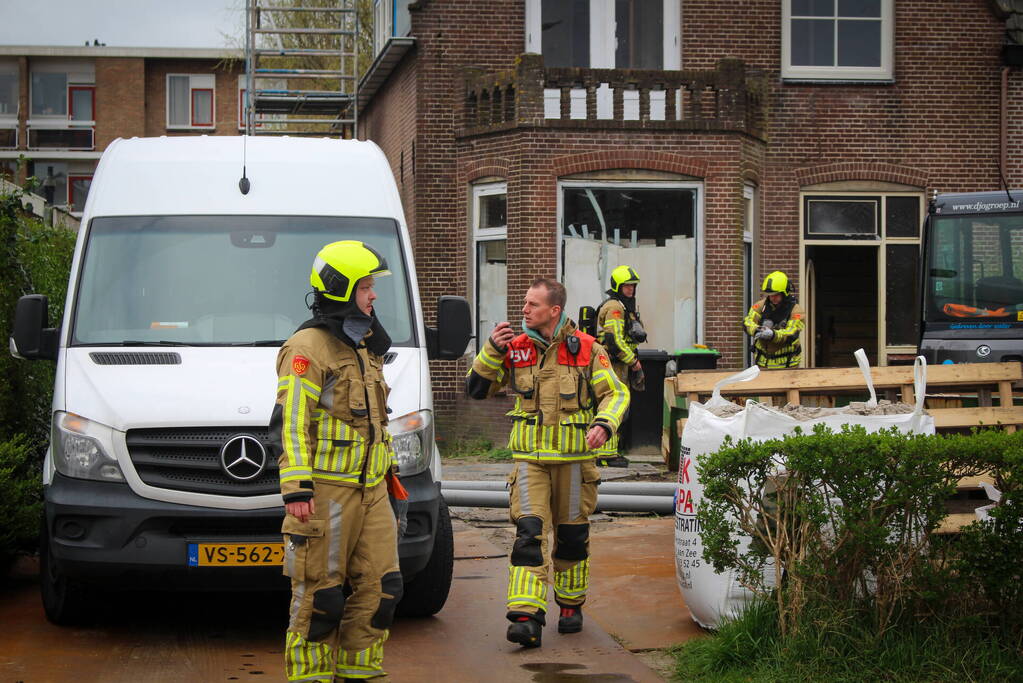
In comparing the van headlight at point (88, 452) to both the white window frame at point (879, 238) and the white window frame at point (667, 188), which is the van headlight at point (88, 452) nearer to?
the white window frame at point (667, 188)

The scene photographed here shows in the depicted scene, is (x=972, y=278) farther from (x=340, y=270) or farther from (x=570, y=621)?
(x=340, y=270)

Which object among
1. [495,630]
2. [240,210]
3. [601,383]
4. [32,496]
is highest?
[240,210]

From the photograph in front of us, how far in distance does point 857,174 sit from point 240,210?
12733 millimetres

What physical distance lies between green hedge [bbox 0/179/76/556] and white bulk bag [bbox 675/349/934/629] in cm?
371

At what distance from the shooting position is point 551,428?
6785 millimetres

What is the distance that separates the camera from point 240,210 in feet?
24.9

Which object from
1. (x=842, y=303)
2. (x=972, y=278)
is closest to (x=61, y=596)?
(x=972, y=278)

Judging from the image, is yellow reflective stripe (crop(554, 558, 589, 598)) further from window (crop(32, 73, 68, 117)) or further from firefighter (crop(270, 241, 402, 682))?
window (crop(32, 73, 68, 117))

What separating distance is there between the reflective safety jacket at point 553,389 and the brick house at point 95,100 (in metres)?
43.7

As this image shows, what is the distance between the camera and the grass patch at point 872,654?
17.8 feet

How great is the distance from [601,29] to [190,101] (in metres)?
35.1

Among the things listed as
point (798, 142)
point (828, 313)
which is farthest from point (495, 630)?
point (828, 313)

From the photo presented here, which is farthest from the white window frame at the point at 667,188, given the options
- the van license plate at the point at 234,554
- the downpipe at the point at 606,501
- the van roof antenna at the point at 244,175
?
the van license plate at the point at 234,554

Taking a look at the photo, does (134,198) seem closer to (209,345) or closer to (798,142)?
(209,345)
